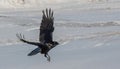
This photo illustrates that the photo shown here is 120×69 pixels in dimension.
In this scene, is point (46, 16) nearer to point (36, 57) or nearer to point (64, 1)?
point (36, 57)

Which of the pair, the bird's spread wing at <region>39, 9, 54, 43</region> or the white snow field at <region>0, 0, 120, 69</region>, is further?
the white snow field at <region>0, 0, 120, 69</region>

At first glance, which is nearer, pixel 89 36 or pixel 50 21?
pixel 50 21

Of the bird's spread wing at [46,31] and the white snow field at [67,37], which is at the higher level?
the bird's spread wing at [46,31]

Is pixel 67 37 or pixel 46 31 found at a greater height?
pixel 46 31

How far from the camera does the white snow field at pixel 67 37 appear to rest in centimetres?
1062

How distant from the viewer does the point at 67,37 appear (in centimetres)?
1502

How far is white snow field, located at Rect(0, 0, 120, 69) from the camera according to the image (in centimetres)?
1062

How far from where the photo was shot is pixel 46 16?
8328 millimetres

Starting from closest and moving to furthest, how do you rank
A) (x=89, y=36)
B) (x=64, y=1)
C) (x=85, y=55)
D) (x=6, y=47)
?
1. (x=85, y=55)
2. (x=6, y=47)
3. (x=89, y=36)
4. (x=64, y=1)

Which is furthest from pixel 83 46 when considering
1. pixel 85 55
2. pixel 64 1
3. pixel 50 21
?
pixel 64 1

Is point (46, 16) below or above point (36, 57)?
above

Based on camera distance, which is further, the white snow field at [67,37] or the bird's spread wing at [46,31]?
the white snow field at [67,37]

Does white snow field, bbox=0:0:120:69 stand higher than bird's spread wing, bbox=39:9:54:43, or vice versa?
bird's spread wing, bbox=39:9:54:43

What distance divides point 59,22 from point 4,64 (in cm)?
847
